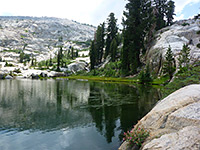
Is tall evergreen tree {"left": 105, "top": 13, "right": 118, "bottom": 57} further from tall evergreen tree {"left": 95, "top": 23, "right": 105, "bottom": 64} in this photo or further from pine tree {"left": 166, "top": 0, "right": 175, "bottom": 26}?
pine tree {"left": 166, "top": 0, "right": 175, "bottom": 26}

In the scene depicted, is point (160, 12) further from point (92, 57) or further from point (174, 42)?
point (92, 57)

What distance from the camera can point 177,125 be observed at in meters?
7.61

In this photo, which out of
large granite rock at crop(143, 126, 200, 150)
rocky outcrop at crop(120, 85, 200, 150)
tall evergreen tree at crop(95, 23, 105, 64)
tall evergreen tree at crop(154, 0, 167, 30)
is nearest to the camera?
large granite rock at crop(143, 126, 200, 150)

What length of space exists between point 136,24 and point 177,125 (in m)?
79.4

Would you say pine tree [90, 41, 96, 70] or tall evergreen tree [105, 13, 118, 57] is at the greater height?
tall evergreen tree [105, 13, 118, 57]

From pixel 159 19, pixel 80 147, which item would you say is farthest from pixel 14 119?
pixel 159 19

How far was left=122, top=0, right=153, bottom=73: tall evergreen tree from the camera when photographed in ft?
245

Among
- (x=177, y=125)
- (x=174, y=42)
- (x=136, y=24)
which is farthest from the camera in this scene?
(x=136, y=24)

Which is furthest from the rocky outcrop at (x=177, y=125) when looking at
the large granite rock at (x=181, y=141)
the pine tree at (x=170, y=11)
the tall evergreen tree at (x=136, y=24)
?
the pine tree at (x=170, y=11)

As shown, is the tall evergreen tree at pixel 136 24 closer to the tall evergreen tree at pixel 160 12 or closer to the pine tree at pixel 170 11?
the tall evergreen tree at pixel 160 12

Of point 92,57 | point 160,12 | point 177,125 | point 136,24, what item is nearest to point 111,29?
point 92,57

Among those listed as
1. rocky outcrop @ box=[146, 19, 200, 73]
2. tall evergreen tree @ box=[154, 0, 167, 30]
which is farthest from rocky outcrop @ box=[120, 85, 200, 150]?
tall evergreen tree @ box=[154, 0, 167, 30]

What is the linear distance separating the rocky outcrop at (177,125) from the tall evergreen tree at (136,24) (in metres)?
67.7

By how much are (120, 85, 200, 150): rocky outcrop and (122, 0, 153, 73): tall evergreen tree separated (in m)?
67.7
